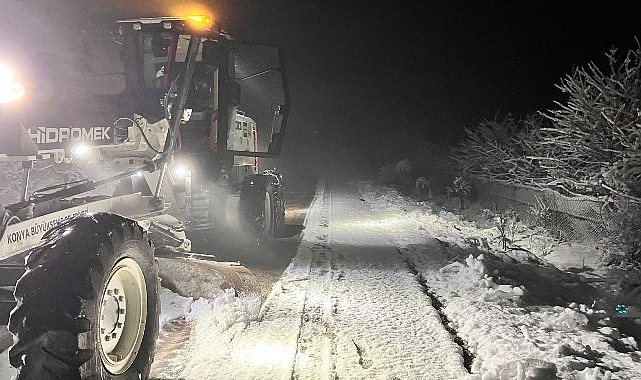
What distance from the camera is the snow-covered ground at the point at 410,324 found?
15.0 feet

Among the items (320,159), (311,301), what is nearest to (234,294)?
(311,301)

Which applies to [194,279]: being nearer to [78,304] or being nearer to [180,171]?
[180,171]

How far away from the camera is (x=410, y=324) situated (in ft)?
18.9

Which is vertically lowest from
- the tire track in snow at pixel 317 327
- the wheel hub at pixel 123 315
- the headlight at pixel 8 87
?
the tire track in snow at pixel 317 327

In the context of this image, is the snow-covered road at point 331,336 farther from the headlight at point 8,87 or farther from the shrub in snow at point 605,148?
the shrub in snow at point 605,148

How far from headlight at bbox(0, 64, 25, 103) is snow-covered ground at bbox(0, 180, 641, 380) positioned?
6.71 feet

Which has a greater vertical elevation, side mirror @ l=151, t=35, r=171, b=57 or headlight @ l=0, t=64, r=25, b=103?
side mirror @ l=151, t=35, r=171, b=57

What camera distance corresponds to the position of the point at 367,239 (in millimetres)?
11078

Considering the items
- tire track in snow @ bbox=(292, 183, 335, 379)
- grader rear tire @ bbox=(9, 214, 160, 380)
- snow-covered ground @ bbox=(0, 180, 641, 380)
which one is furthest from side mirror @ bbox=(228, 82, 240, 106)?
grader rear tire @ bbox=(9, 214, 160, 380)

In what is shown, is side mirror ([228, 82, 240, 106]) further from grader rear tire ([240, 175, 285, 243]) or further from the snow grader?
grader rear tire ([240, 175, 285, 243])

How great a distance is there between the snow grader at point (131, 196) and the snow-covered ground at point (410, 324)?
0.80m

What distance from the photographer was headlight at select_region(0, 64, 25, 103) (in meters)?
3.50

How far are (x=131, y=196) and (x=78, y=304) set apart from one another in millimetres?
2798

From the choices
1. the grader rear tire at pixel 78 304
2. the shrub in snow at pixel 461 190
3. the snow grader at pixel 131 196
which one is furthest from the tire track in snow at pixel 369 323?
the shrub in snow at pixel 461 190
